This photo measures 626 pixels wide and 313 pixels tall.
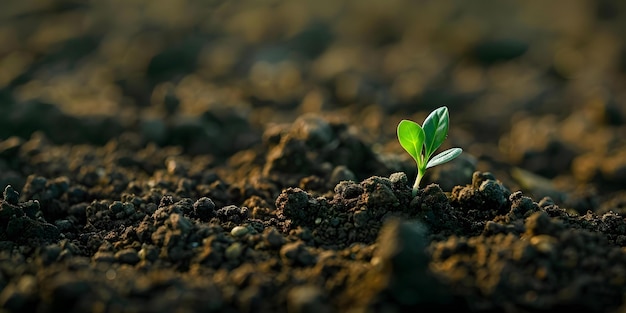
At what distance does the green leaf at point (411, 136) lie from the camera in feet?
7.84

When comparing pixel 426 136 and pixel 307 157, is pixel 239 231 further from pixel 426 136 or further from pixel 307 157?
pixel 307 157

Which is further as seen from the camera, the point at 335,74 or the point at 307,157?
the point at 335,74

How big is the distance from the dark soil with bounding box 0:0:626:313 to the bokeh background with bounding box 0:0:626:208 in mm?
25

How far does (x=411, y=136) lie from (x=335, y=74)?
10.1 ft

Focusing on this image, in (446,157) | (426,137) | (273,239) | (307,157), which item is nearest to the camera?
(273,239)

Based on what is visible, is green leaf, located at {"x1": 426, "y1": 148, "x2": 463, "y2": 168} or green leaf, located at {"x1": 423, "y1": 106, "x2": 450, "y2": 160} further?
green leaf, located at {"x1": 423, "y1": 106, "x2": 450, "y2": 160}

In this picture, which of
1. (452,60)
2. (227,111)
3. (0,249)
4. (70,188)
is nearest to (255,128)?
(227,111)

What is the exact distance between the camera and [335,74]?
5.42m

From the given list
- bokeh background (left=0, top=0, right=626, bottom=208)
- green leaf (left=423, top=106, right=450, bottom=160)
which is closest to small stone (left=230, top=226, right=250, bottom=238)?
green leaf (left=423, top=106, right=450, bottom=160)

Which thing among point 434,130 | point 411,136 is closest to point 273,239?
point 411,136

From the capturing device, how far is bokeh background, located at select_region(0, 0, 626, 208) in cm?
412

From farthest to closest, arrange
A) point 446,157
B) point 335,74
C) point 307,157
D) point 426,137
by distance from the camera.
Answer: point 335,74, point 307,157, point 426,137, point 446,157

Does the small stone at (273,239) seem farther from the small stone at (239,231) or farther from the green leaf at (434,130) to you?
the green leaf at (434,130)

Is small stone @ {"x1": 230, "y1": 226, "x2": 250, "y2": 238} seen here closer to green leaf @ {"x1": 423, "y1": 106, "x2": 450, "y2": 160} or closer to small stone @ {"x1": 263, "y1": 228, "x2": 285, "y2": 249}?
small stone @ {"x1": 263, "y1": 228, "x2": 285, "y2": 249}
